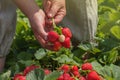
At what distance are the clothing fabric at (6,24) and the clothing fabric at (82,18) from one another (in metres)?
0.32

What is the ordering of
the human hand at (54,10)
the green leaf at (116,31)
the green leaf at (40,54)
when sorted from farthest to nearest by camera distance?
1. the green leaf at (116,31)
2. the green leaf at (40,54)
3. the human hand at (54,10)

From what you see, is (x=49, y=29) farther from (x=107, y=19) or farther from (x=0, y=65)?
(x=107, y=19)

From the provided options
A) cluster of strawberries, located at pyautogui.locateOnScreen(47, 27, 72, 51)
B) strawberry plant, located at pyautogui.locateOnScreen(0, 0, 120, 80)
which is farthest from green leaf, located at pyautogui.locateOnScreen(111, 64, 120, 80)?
cluster of strawberries, located at pyautogui.locateOnScreen(47, 27, 72, 51)

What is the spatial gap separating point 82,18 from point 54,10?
0.37 meters

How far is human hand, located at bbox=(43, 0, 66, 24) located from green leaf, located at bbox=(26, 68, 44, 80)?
0.35m

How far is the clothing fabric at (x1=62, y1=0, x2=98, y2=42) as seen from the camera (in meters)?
2.14

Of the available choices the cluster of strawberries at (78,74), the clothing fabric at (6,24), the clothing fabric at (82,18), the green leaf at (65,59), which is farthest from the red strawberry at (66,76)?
the clothing fabric at (82,18)

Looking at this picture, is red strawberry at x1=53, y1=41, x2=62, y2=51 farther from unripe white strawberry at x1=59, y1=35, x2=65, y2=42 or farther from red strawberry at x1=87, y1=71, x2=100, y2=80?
red strawberry at x1=87, y1=71, x2=100, y2=80

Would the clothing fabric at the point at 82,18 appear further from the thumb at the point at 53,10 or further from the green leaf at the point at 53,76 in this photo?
the green leaf at the point at 53,76

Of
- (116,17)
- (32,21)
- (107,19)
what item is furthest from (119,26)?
(32,21)

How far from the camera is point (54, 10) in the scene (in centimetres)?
182

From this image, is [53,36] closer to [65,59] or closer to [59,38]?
[59,38]

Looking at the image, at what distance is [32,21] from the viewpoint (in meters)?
1.81

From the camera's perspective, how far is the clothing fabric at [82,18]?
7.02ft
